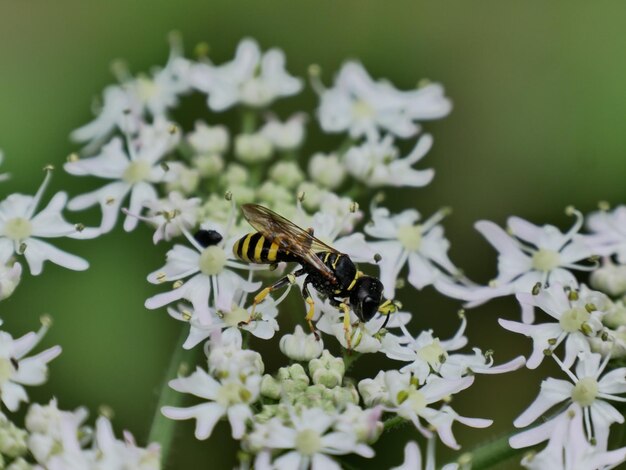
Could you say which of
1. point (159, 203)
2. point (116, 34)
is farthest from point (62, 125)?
point (159, 203)

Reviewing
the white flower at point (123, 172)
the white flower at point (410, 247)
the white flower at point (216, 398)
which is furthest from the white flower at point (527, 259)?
the white flower at point (123, 172)

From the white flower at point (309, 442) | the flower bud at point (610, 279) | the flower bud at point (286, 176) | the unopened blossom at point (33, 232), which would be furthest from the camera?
the flower bud at point (286, 176)

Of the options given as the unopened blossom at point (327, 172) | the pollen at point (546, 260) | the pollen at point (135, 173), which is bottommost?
the pollen at point (546, 260)

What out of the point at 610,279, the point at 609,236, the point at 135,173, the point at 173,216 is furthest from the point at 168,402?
the point at 609,236

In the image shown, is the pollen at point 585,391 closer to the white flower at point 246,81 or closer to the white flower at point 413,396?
the white flower at point 413,396

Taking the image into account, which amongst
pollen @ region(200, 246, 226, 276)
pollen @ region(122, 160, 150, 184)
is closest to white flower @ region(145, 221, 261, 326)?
pollen @ region(200, 246, 226, 276)

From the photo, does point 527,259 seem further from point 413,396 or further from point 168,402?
point 168,402
